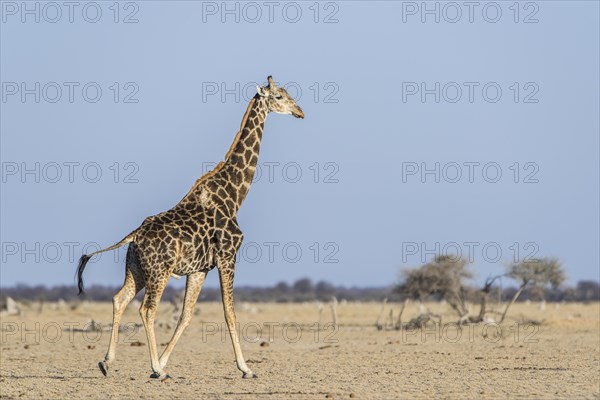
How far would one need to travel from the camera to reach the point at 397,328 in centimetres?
3653

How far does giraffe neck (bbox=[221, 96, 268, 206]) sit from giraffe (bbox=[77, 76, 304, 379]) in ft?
0.05

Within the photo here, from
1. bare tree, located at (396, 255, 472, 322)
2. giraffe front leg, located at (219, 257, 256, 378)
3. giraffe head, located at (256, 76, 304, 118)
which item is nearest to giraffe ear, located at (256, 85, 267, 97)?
giraffe head, located at (256, 76, 304, 118)

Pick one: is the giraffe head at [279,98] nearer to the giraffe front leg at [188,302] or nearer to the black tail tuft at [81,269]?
the giraffe front leg at [188,302]

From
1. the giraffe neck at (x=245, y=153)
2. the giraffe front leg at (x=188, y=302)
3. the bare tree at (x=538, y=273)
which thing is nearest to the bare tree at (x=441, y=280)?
the bare tree at (x=538, y=273)

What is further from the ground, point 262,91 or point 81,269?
point 262,91

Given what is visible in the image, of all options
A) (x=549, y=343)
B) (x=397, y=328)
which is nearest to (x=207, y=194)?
(x=549, y=343)

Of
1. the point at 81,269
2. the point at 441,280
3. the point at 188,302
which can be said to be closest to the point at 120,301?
the point at 81,269

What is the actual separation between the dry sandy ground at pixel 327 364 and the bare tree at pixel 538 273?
4572mm

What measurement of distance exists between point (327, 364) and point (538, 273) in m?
21.1

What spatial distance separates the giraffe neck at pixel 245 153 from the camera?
61.6ft

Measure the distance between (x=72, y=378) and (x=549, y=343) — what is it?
13003 millimetres

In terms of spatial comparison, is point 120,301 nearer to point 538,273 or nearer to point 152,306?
point 152,306

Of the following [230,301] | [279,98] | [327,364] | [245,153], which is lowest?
[327,364]

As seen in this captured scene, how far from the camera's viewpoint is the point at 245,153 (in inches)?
755
